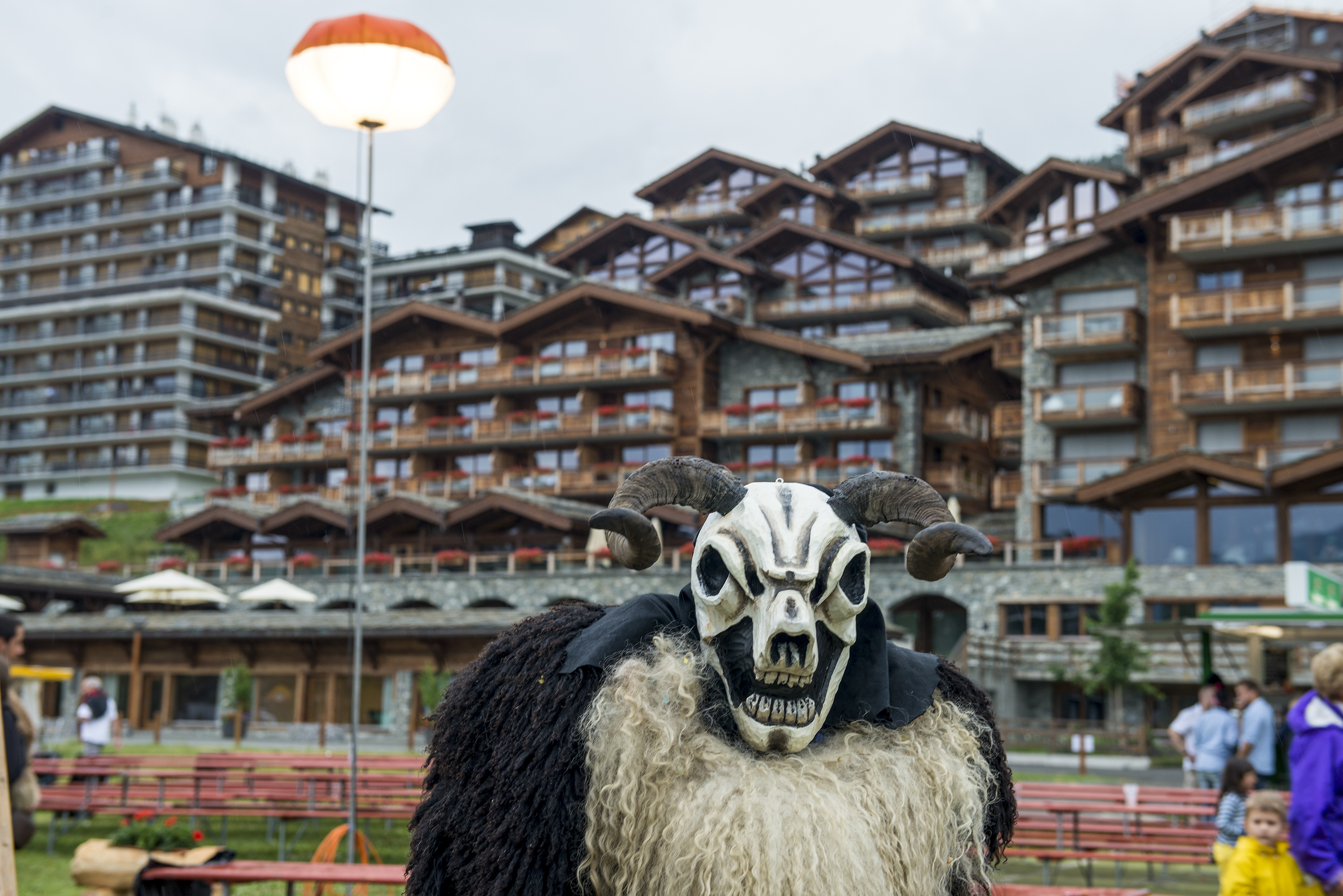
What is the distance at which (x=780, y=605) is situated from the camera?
10.0 feet

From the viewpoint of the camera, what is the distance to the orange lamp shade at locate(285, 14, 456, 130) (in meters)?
6.51

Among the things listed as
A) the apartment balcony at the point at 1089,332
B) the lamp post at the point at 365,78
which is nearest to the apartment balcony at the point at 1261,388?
the apartment balcony at the point at 1089,332

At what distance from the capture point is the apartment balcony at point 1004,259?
140 feet

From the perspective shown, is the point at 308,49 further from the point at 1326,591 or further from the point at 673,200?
the point at 673,200

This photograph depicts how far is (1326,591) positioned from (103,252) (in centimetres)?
6650

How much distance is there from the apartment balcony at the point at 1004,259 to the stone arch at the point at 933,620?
11.7 metres

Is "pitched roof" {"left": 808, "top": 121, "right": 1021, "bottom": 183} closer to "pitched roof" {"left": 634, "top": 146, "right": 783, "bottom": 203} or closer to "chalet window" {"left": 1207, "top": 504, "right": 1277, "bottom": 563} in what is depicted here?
"pitched roof" {"left": 634, "top": 146, "right": 783, "bottom": 203}

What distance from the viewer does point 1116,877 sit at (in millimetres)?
9633

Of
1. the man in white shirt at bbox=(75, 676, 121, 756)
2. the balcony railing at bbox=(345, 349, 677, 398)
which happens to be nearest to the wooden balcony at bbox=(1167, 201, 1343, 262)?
the balcony railing at bbox=(345, 349, 677, 398)

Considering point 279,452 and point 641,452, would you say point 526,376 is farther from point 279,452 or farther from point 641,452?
point 279,452

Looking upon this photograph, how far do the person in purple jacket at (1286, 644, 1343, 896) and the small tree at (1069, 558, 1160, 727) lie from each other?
1879 cm

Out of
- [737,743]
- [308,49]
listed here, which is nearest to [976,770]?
[737,743]

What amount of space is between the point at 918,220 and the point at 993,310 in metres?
7.75

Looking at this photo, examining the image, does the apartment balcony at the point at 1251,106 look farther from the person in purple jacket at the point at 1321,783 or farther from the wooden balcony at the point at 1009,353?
the person in purple jacket at the point at 1321,783
